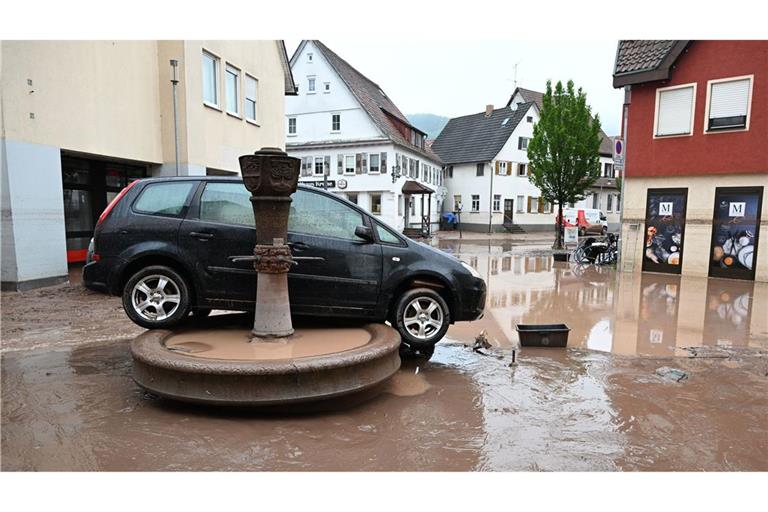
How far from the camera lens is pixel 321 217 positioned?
19.5ft

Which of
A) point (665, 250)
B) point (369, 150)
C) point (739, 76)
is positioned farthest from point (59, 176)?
point (369, 150)

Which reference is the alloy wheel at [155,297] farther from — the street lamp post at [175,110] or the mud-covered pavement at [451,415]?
the street lamp post at [175,110]

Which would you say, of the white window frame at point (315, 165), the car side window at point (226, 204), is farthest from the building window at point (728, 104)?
the white window frame at point (315, 165)

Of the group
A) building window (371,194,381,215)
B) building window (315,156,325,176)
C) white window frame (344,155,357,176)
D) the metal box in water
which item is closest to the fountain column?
the metal box in water

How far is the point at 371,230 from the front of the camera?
5.88 meters

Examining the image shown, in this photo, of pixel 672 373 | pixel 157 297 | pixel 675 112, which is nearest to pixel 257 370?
pixel 157 297

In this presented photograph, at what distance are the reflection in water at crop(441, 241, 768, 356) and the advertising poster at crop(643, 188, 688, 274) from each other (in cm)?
51

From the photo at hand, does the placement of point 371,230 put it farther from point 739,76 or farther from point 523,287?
point 739,76

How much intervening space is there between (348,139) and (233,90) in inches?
793

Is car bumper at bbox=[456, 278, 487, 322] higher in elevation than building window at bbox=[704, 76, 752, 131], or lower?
lower

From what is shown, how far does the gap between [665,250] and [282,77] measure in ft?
50.2

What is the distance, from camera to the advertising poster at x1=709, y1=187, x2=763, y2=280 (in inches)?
550

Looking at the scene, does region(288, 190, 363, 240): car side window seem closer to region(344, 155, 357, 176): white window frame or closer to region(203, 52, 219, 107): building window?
region(203, 52, 219, 107): building window

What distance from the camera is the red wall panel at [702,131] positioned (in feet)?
45.4
